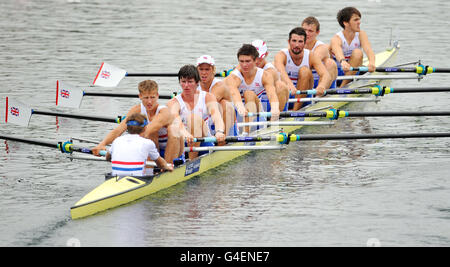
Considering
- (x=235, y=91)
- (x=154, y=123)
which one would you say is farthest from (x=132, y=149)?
(x=235, y=91)

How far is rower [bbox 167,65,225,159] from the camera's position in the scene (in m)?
10.9

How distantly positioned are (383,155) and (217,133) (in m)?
2.93

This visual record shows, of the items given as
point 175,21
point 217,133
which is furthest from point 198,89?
point 175,21

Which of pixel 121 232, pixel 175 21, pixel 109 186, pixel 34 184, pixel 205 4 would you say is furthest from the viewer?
pixel 205 4

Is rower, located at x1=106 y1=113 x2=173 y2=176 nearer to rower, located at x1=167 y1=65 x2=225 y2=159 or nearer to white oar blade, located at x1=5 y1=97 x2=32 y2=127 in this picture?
rower, located at x1=167 y1=65 x2=225 y2=159

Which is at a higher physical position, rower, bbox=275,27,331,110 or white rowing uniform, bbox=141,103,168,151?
rower, bbox=275,27,331,110

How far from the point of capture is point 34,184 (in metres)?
10.9

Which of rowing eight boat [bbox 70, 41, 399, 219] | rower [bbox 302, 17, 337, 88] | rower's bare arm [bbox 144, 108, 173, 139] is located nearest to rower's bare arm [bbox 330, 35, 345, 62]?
rower [bbox 302, 17, 337, 88]

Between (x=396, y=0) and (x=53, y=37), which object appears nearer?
(x=53, y=37)

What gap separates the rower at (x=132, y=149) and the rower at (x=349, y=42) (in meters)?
6.95

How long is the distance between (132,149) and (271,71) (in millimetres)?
3895

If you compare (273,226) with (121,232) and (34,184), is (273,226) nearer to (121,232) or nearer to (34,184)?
(121,232)

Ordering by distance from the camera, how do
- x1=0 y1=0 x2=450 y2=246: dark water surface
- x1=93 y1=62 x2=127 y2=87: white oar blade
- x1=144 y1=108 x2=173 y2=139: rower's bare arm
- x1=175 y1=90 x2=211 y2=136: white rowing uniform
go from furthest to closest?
x1=93 y1=62 x2=127 y2=87: white oar blade → x1=175 y1=90 x2=211 y2=136: white rowing uniform → x1=144 y1=108 x2=173 y2=139: rower's bare arm → x1=0 y1=0 x2=450 y2=246: dark water surface

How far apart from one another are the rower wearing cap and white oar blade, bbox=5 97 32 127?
3592 mm
